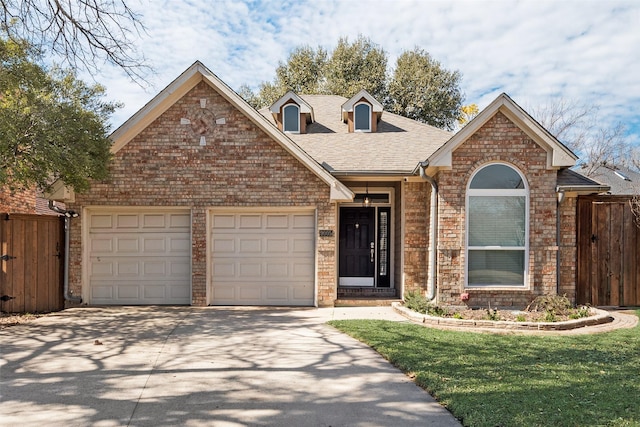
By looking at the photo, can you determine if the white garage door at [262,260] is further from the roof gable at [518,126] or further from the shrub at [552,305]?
the shrub at [552,305]

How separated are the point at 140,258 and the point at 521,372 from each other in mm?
8396

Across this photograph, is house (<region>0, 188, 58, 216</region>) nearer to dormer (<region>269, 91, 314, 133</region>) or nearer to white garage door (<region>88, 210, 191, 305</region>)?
white garage door (<region>88, 210, 191, 305</region>)

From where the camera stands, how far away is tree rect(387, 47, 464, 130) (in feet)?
84.9

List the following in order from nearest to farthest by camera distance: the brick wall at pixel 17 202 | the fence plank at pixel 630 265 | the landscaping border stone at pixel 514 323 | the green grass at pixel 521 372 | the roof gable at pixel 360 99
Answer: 1. the green grass at pixel 521 372
2. the landscaping border stone at pixel 514 323
3. the fence plank at pixel 630 265
4. the brick wall at pixel 17 202
5. the roof gable at pixel 360 99

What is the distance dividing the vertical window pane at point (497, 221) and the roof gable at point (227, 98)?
274 cm

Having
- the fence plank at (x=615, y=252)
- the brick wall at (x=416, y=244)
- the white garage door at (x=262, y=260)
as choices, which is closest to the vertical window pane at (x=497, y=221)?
the brick wall at (x=416, y=244)

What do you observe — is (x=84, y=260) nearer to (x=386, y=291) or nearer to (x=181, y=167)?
(x=181, y=167)

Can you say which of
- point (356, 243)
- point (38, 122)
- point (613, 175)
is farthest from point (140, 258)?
point (613, 175)

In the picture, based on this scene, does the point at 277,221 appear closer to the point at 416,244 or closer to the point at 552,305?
the point at 416,244

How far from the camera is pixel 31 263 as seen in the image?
9422mm

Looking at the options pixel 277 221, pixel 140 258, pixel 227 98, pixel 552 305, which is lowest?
pixel 552 305

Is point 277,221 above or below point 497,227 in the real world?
above

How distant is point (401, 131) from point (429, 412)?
9.91m

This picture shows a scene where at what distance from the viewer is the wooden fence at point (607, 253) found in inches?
398
